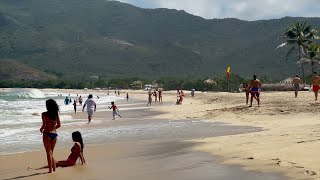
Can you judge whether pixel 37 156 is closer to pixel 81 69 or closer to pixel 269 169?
pixel 269 169

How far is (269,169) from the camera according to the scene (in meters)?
7.13

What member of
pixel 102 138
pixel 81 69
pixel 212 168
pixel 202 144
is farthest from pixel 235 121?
pixel 81 69

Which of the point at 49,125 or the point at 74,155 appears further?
the point at 74,155

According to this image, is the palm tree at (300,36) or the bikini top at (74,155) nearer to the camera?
the bikini top at (74,155)

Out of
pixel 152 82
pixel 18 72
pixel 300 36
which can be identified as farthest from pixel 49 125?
pixel 18 72

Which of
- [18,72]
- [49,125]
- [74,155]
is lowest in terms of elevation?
[74,155]

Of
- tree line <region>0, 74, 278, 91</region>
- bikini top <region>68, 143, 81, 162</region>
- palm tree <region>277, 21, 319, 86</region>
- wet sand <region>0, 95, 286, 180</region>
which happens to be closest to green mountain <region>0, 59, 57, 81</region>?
tree line <region>0, 74, 278, 91</region>

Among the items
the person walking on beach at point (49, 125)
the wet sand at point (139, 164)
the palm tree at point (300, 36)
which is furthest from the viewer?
the palm tree at point (300, 36)

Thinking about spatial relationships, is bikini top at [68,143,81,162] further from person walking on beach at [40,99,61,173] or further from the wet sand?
person walking on beach at [40,99,61,173]

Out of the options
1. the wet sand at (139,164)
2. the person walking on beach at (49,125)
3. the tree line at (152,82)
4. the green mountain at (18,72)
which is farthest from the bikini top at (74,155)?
→ the green mountain at (18,72)

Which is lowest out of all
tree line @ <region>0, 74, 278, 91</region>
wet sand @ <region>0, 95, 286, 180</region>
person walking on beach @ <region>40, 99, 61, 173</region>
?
wet sand @ <region>0, 95, 286, 180</region>

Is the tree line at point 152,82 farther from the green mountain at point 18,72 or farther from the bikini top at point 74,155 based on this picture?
the bikini top at point 74,155

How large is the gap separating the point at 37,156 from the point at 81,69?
185 m

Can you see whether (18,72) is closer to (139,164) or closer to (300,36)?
(300,36)
